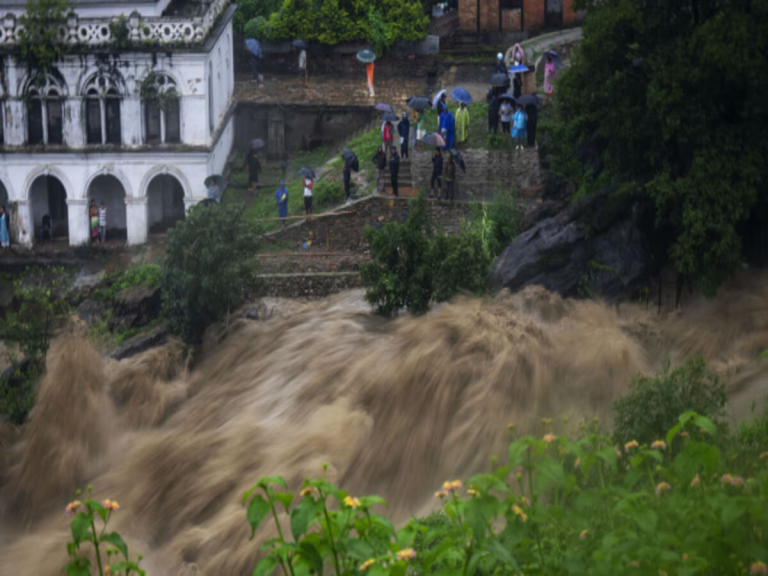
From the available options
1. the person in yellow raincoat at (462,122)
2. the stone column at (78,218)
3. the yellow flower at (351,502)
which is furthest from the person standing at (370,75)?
the yellow flower at (351,502)

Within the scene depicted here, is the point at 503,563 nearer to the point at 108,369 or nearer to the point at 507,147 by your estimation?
the point at 108,369

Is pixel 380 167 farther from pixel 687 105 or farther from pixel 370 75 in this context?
pixel 687 105

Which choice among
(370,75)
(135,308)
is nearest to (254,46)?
(370,75)

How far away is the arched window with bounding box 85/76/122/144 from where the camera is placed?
31.4 m

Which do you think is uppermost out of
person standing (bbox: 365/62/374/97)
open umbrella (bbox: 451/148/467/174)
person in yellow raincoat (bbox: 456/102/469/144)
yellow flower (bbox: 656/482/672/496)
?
person standing (bbox: 365/62/374/97)

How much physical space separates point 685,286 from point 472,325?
3759 mm

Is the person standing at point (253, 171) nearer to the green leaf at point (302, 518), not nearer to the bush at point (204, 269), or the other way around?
the bush at point (204, 269)

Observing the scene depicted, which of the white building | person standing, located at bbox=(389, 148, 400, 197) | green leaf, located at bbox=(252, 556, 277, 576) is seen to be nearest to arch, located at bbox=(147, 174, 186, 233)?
the white building

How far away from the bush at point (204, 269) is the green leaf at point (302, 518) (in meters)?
15.3

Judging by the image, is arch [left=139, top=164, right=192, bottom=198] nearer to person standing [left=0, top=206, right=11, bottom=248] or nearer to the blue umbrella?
person standing [left=0, top=206, right=11, bottom=248]

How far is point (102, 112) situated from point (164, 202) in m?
2.83

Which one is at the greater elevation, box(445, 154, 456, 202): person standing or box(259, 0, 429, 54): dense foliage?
box(259, 0, 429, 54): dense foliage

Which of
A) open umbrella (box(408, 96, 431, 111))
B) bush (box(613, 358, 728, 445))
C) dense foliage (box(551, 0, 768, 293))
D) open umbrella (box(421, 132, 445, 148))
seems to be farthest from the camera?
open umbrella (box(408, 96, 431, 111))

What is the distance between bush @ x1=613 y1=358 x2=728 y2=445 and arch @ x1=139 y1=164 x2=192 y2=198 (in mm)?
19797
